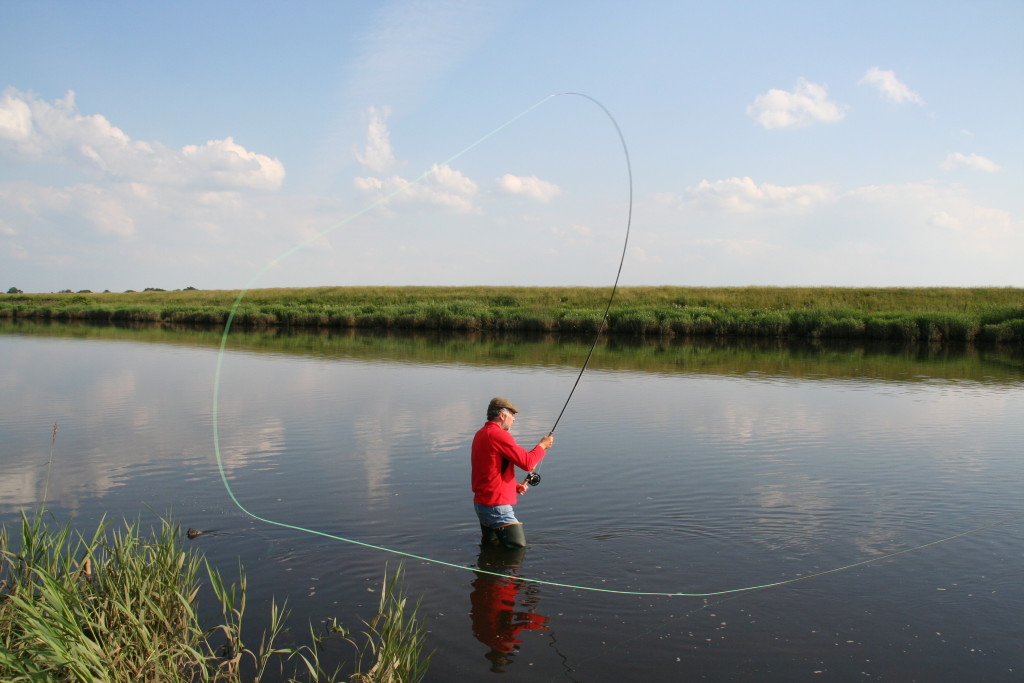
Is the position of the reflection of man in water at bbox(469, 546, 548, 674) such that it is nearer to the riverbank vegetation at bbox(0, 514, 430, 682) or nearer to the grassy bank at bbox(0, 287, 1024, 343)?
the riverbank vegetation at bbox(0, 514, 430, 682)

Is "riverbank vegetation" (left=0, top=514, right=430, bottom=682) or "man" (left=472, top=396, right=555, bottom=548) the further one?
"man" (left=472, top=396, right=555, bottom=548)

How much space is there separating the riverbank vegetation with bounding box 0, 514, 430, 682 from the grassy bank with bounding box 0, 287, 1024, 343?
1557 inches

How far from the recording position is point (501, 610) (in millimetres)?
6043

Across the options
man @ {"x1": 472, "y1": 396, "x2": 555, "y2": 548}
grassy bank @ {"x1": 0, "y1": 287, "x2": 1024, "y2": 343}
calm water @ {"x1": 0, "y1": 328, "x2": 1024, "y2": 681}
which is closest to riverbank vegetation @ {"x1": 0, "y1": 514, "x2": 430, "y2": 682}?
calm water @ {"x1": 0, "y1": 328, "x2": 1024, "y2": 681}

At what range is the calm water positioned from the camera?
220 inches

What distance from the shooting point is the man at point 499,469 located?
22.5 ft

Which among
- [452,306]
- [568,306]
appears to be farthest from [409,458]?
[568,306]

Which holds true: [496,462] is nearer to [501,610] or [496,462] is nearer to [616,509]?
[501,610]

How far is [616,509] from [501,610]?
2.92m

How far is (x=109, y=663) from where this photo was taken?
4.24 metres

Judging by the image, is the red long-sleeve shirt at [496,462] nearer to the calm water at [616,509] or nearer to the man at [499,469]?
the man at [499,469]

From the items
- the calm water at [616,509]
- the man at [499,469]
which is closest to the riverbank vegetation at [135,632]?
the calm water at [616,509]

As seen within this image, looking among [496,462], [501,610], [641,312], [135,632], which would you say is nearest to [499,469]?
[496,462]

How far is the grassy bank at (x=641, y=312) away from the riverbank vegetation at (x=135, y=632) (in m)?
39.5
